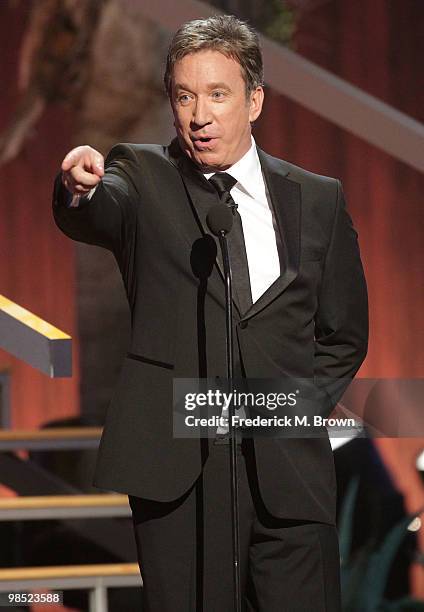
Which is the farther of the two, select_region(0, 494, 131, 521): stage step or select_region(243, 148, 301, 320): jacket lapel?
select_region(0, 494, 131, 521): stage step

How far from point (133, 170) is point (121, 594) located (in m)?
1.96

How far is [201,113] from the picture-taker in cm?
183

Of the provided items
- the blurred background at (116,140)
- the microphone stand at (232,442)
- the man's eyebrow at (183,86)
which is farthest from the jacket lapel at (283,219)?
the blurred background at (116,140)

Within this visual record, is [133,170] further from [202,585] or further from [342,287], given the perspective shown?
[202,585]

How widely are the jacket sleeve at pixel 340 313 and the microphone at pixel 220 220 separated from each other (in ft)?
1.04

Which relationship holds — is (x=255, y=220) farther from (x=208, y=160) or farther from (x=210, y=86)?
(x=210, y=86)

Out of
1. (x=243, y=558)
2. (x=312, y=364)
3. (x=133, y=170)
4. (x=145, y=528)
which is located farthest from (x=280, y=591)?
(x=133, y=170)

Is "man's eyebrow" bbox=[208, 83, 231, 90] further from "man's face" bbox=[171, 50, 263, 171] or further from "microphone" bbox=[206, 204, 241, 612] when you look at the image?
"microphone" bbox=[206, 204, 241, 612]

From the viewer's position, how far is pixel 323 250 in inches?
77.4

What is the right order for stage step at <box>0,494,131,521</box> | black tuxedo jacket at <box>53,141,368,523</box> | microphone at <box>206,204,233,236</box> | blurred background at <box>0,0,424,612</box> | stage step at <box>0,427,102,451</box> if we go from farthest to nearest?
blurred background at <box>0,0,424,612</box>
stage step at <box>0,427,102,451</box>
stage step at <box>0,494,131,521</box>
black tuxedo jacket at <box>53,141,368,523</box>
microphone at <box>206,204,233,236</box>

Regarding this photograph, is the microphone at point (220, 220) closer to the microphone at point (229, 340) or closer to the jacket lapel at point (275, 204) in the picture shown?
the microphone at point (229, 340)

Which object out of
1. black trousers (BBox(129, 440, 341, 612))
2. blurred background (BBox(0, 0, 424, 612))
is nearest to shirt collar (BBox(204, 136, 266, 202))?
black trousers (BBox(129, 440, 341, 612))

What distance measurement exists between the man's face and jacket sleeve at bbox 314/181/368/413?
25 cm

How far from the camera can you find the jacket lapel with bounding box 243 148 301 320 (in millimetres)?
1851
